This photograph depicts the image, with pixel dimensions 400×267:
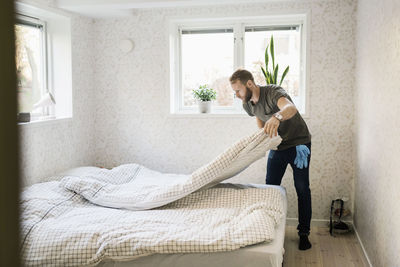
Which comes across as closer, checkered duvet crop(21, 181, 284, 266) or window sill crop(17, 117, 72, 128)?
checkered duvet crop(21, 181, 284, 266)

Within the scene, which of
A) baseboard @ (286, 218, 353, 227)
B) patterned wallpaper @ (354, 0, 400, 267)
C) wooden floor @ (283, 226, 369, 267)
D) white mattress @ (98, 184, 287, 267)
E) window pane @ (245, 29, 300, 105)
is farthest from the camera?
window pane @ (245, 29, 300, 105)

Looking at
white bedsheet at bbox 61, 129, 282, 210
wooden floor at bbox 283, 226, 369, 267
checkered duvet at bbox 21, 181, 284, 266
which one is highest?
white bedsheet at bbox 61, 129, 282, 210

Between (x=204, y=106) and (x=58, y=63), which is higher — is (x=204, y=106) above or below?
below

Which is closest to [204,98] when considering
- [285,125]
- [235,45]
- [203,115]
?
[203,115]

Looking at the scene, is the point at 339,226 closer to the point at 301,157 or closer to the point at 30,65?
the point at 301,157

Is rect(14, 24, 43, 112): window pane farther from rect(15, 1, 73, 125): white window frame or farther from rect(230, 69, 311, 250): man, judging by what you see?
rect(230, 69, 311, 250): man

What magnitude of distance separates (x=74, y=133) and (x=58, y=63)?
0.68 m

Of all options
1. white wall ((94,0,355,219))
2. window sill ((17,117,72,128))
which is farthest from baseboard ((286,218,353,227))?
window sill ((17,117,72,128))

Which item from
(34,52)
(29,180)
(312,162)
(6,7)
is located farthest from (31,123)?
(6,7)

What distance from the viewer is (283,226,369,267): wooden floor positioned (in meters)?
3.13

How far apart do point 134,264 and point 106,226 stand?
33 cm

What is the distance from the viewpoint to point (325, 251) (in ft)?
11.0

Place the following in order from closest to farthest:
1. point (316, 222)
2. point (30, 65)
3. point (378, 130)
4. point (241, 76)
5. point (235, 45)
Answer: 1. point (378, 130)
2. point (241, 76)
3. point (30, 65)
4. point (316, 222)
5. point (235, 45)

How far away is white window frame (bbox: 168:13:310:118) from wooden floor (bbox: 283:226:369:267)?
1.11m
